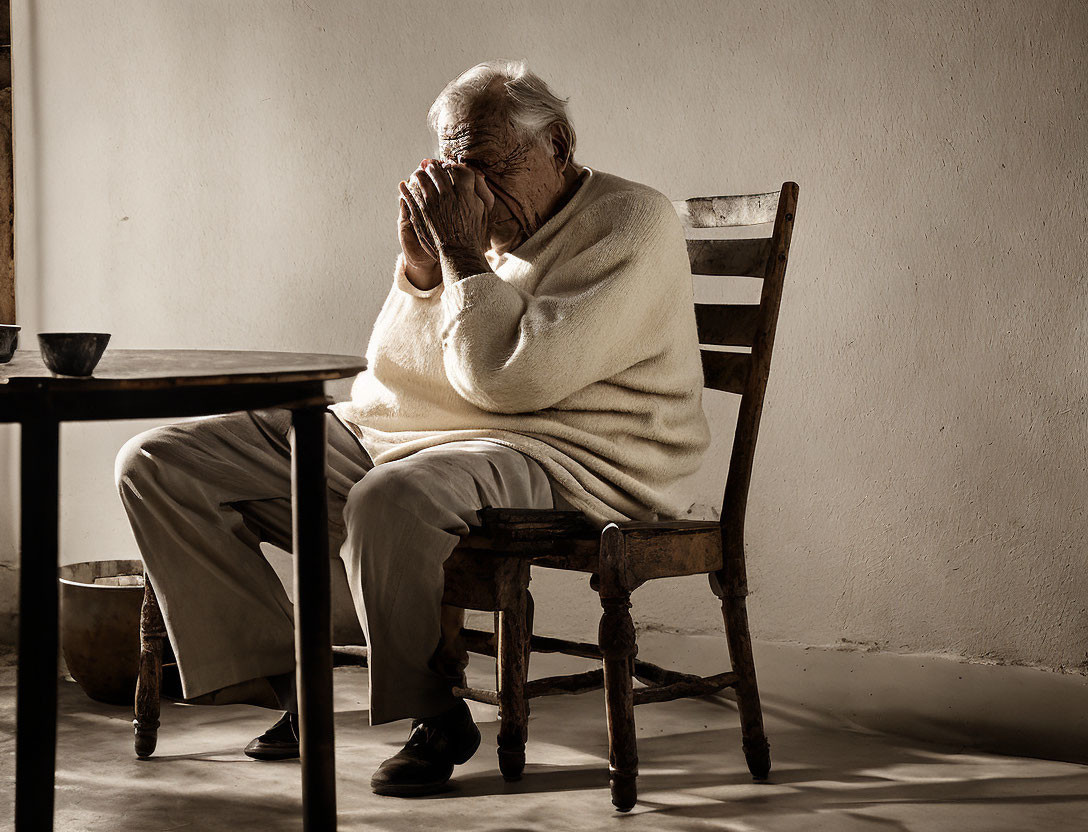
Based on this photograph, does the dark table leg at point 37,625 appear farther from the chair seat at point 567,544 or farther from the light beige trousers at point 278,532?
the chair seat at point 567,544

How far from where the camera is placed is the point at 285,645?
2330mm

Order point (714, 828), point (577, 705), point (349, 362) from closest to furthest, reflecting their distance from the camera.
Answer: point (349, 362) < point (714, 828) < point (577, 705)

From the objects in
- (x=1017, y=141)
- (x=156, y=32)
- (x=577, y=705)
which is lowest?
(x=577, y=705)

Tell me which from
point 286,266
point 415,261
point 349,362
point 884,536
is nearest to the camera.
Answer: point 349,362

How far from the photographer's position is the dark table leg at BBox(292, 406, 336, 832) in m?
1.75

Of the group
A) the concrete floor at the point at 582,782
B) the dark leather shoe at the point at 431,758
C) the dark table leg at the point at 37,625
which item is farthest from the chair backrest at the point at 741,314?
the dark table leg at the point at 37,625

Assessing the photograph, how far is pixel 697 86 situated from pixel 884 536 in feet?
3.77

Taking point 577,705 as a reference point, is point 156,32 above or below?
above

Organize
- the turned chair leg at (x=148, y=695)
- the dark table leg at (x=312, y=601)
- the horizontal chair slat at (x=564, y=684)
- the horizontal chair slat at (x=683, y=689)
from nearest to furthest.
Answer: the dark table leg at (x=312, y=601), the horizontal chair slat at (x=683, y=689), the horizontal chair slat at (x=564, y=684), the turned chair leg at (x=148, y=695)

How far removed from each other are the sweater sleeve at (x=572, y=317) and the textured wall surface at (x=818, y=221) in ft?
2.11

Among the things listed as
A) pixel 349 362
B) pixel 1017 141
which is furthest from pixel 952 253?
pixel 349 362

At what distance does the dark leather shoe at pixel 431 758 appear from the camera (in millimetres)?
2242

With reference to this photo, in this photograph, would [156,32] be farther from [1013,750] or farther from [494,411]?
[1013,750]

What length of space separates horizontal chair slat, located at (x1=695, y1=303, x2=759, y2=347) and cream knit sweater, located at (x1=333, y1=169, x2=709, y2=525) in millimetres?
109
